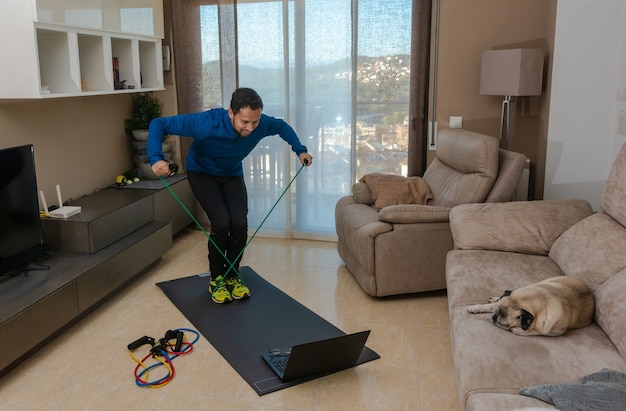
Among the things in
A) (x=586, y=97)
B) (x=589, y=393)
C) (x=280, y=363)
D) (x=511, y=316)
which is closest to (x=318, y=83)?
(x=586, y=97)

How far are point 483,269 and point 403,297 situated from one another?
1.01 metres

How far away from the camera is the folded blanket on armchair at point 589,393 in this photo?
1.66 metres

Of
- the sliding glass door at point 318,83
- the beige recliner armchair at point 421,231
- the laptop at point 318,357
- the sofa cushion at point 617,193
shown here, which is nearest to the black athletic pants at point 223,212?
the beige recliner armchair at point 421,231

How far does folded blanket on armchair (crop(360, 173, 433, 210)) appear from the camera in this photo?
4070 millimetres

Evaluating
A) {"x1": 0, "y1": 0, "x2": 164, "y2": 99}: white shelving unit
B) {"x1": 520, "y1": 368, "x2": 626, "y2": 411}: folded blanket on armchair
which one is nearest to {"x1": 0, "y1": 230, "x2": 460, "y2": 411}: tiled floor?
{"x1": 520, "y1": 368, "x2": 626, "y2": 411}: folded blanket on armchair

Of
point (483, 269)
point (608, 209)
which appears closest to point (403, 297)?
point (483, 269)

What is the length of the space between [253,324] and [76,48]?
6.54ft

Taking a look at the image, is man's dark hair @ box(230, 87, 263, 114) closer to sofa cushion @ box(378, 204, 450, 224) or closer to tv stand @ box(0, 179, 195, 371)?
sofa cushion @ box(378, 204, 450, 224)

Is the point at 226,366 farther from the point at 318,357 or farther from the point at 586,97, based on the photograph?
the point at 586,97

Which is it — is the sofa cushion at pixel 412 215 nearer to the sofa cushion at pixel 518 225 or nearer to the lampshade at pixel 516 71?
the sofa cushion at pixel 518 225

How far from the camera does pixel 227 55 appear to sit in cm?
482

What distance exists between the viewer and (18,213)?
3.12m

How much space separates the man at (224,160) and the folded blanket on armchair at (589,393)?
6.80 feet

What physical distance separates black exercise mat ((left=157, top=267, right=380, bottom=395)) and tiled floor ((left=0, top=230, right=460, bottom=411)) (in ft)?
0.18
